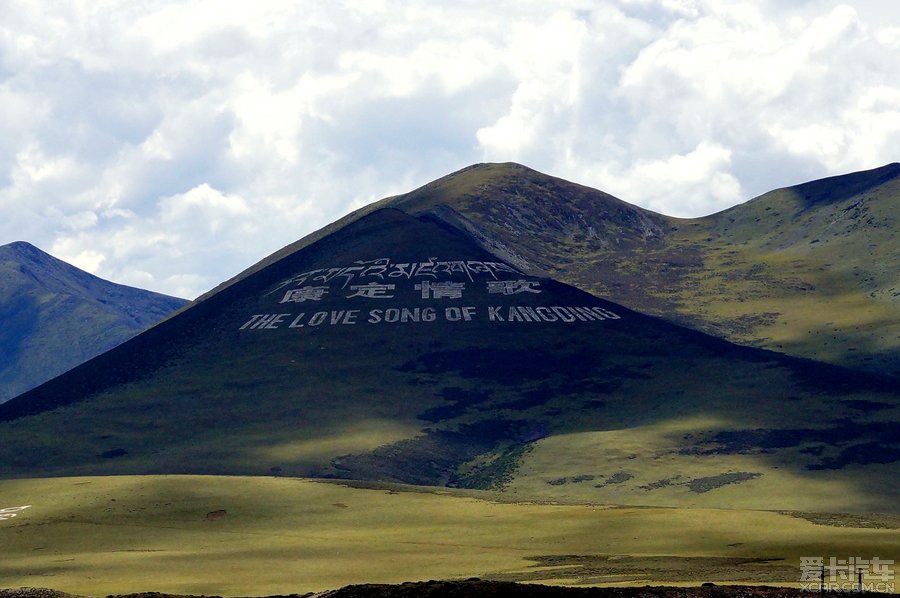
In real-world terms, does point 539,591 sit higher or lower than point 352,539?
higher

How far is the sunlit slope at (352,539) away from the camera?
79.9 meters

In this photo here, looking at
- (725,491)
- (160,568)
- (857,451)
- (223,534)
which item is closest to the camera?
(160,568)

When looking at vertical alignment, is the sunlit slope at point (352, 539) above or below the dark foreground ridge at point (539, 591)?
below

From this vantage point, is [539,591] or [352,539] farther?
[352,539]

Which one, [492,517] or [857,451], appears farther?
[857,451]

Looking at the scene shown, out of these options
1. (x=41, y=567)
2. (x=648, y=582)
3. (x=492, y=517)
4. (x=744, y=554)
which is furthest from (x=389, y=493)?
(x=648, y=582)

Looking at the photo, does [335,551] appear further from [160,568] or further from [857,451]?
[857,451]

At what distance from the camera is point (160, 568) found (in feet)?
303

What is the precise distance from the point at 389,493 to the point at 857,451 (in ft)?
265

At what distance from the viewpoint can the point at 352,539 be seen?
4286 inches

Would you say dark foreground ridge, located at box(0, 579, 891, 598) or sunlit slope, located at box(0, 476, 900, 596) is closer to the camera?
dark foreground ridge, located at box(0, 579, 891, 598)

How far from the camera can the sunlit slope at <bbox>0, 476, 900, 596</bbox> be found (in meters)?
79.9

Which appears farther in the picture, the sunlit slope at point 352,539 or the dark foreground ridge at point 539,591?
the sunlit slope at point 352,539

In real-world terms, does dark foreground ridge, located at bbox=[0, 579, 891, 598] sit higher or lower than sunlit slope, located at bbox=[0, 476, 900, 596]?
higher
